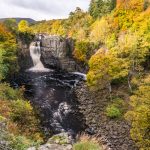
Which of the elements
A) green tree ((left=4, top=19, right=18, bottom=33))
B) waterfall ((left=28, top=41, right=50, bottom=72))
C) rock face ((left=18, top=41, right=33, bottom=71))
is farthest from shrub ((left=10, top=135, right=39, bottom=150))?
green tree ((left=4, top=19, right=18, bottom=33))

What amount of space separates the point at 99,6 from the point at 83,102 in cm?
5889

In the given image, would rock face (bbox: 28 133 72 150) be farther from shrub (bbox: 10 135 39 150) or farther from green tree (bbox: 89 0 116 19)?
green tree (bbox: 89 0 116 19)

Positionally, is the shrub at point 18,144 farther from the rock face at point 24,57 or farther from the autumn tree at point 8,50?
the rock face at point 24,57

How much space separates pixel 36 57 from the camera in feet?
324

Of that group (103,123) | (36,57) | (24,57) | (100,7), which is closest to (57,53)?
(36,57)

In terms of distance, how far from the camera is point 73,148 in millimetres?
22312

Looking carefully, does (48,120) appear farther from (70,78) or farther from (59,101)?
(70,78)

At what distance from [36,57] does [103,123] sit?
55507 mm

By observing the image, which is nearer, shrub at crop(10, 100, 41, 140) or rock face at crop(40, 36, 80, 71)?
shrub at crop(10, 100, 41, 140)

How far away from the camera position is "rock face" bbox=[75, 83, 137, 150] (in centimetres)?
4091

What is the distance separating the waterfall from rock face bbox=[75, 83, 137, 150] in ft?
105

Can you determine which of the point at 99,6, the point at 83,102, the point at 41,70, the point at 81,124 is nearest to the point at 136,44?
the point at 83,102

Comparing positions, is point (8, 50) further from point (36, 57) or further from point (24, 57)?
point (36, 57)

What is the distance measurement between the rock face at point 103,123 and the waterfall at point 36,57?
31.9m
